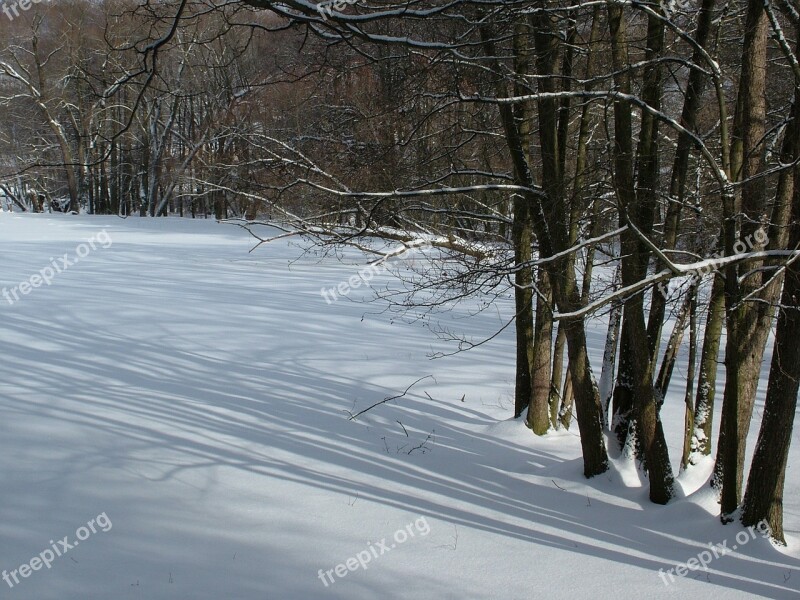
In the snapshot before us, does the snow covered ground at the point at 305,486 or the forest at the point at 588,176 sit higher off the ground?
the forest at the point at 588,176

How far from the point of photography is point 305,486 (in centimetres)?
653

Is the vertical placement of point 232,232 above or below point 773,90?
below

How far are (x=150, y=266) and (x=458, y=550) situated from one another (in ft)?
56.7

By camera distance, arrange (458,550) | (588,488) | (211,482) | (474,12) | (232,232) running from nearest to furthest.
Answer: (458,550), (474,12), (211,482), (588,488), (232,232)

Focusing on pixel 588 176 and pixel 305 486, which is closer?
pixel 305 486

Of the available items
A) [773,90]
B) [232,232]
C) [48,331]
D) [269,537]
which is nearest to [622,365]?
[773,90]

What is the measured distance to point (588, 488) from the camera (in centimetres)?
694

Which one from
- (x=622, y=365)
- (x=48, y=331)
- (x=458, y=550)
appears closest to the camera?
(x=458, y=550)

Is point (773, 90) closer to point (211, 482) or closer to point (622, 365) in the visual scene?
point (622, 365)

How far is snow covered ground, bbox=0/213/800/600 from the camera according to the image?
4973 mm

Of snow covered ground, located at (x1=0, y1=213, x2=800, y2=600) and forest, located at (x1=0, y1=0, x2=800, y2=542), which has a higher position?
forest, located at (x1=0, y1=0, x2=800, y2=542)

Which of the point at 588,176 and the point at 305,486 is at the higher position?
the point at 588,176

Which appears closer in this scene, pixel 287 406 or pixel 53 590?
pixel 53 590

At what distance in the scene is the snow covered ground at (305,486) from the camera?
4.97 m
